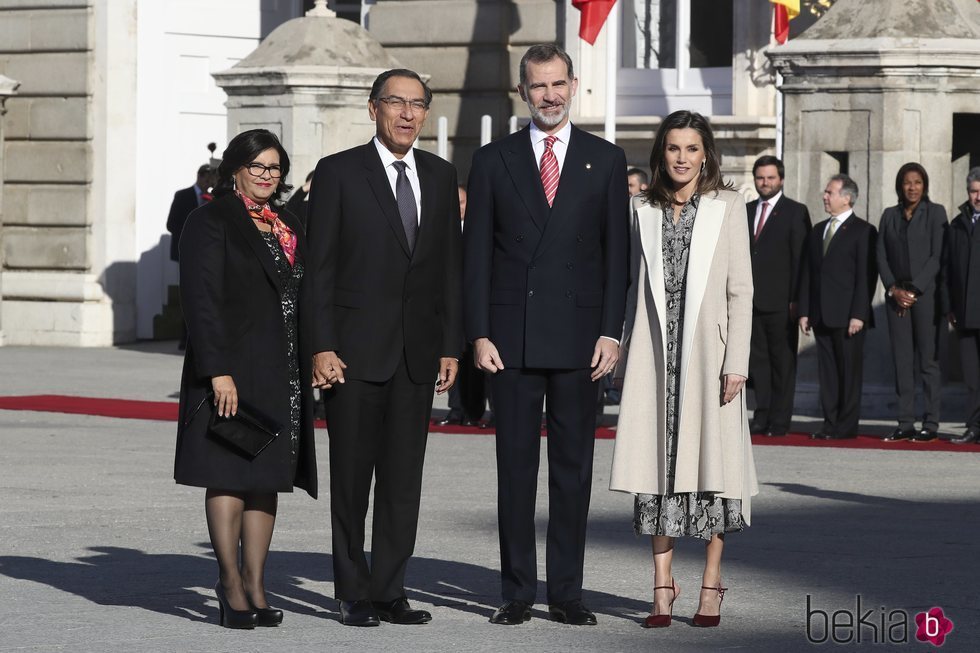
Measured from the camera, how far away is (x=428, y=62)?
65.5ft

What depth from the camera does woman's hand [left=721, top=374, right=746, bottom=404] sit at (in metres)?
7.05

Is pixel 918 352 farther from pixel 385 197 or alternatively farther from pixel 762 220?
pixel 385 197

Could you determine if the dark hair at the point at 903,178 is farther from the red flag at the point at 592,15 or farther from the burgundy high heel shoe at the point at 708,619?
the burgundy high heel shoe at the point at 708,619

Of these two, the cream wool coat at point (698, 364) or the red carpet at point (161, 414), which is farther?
the red carpet at point (161, 414)

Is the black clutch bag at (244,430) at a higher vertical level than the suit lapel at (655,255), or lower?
lower

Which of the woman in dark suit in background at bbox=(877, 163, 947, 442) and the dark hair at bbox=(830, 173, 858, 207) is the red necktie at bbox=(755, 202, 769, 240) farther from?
the woman in dark suit in background at bbox=(877, 163, 947, 442)

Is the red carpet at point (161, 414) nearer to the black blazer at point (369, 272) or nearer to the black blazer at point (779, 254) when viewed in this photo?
the black blazer at point (779, 254)

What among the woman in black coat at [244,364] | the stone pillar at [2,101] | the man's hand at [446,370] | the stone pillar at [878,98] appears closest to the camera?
the woman in black coat at [244,364]

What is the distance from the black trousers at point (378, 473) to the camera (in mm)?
7215

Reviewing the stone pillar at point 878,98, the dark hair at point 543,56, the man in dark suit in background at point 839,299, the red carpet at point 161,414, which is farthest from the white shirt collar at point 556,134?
the stone pillar at point 878,98

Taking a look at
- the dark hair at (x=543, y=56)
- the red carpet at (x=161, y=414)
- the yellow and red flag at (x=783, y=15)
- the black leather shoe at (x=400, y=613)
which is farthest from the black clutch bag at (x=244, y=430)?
the yellow and red flag at (x=783, y=15)

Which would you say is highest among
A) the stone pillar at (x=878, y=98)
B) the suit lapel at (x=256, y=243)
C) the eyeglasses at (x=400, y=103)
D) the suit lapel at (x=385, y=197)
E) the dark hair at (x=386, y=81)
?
the stone pillar at (x=878, y=98)

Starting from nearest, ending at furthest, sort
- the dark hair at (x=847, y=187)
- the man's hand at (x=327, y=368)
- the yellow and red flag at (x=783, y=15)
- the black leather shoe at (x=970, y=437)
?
the man's hand at (x=327, y=368)
the black leather shoe at (x=970, y=437)
the dark hair at (x=847, y=187)
the yellow and red flag at (x=783, y=15)

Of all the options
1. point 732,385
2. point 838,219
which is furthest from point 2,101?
point 732,385
